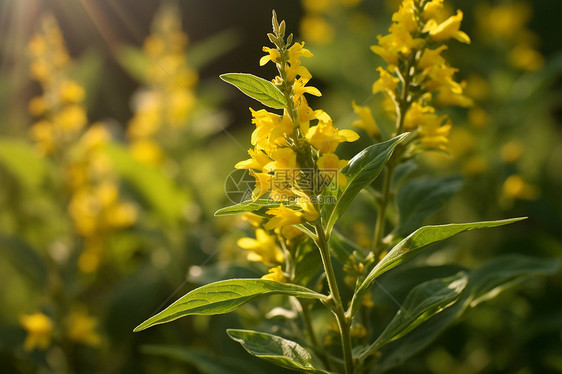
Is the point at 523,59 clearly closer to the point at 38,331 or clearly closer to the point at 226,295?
the point at 226,295

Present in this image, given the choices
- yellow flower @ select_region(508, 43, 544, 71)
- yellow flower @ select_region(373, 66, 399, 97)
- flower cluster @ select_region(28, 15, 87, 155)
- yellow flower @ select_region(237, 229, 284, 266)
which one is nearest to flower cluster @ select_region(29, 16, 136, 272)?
flower cluster @ select_region(28, 15, 87, 155)

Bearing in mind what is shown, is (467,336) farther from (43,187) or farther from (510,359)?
(43,187)

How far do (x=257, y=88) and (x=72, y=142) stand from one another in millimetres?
1513

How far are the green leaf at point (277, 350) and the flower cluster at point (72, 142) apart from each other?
1.35m

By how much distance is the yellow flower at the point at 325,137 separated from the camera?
29.8 inches

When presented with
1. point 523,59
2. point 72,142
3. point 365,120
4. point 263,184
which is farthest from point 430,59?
point 523,59

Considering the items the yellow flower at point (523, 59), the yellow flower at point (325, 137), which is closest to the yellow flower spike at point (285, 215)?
the yellow flower at point (325, 137)

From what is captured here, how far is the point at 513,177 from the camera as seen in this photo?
5.84 ft

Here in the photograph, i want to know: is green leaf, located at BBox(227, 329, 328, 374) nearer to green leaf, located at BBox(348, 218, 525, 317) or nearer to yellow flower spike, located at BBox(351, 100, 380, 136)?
green leaf, located at BBox(348, 218, 525, 317)

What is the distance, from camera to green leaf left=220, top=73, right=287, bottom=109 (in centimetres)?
73

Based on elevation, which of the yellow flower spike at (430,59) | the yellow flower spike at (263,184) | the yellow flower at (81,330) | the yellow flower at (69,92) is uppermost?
the yellow flower at (69,92)

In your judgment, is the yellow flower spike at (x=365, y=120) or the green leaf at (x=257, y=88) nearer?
the green leaf at (x=257, y=88)

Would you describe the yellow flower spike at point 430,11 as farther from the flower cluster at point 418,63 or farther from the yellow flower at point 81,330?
the yellow flower at point 81,330

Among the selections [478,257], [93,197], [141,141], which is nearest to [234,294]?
[478,257]
